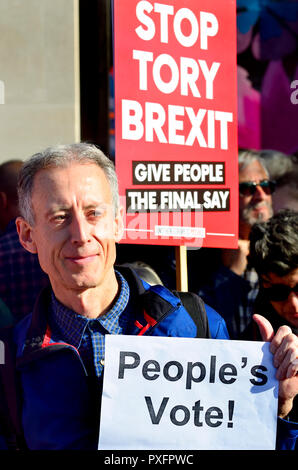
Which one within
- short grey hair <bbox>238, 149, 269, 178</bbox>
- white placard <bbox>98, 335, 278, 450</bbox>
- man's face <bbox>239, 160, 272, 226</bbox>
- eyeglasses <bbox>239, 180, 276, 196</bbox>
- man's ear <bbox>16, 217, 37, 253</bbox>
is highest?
short grey hair <bbox>238, 149, 269, 178</bbox>

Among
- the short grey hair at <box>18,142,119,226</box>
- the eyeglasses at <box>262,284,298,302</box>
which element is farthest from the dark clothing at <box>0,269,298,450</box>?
the eyeglasses at <box>262,284,298,302</box>

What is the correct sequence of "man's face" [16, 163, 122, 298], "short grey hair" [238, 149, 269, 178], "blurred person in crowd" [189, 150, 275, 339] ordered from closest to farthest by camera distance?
"man's face" [16, 163, 122, 298]
"blurred person in crowd" [189, 150, 275, 339]
"short grey hair" [238, 149, 269, 178]

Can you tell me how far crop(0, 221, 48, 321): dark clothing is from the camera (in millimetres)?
3582

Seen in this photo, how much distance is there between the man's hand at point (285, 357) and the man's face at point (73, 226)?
0.54 metres

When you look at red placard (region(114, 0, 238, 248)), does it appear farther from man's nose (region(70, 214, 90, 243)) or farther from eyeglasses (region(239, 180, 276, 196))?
eyeglasses (region(239, 180, 276, 196))

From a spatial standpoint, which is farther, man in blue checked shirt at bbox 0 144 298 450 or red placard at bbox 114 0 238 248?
red placard at bbox 114 0 238 248

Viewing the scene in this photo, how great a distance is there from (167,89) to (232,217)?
23.0 inches

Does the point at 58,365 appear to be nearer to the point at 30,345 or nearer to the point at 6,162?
the point at 30,345

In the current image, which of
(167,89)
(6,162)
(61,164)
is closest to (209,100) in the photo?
(167,89)

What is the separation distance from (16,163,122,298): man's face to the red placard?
524 millimetres

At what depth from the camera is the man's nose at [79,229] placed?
7.98 ft

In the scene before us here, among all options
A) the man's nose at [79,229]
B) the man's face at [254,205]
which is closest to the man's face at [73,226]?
the man's nose at [79,229]

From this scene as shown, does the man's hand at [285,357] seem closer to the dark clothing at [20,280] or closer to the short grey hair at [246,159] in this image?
the dark clothing at [20,280]

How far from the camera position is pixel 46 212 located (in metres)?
2.47
